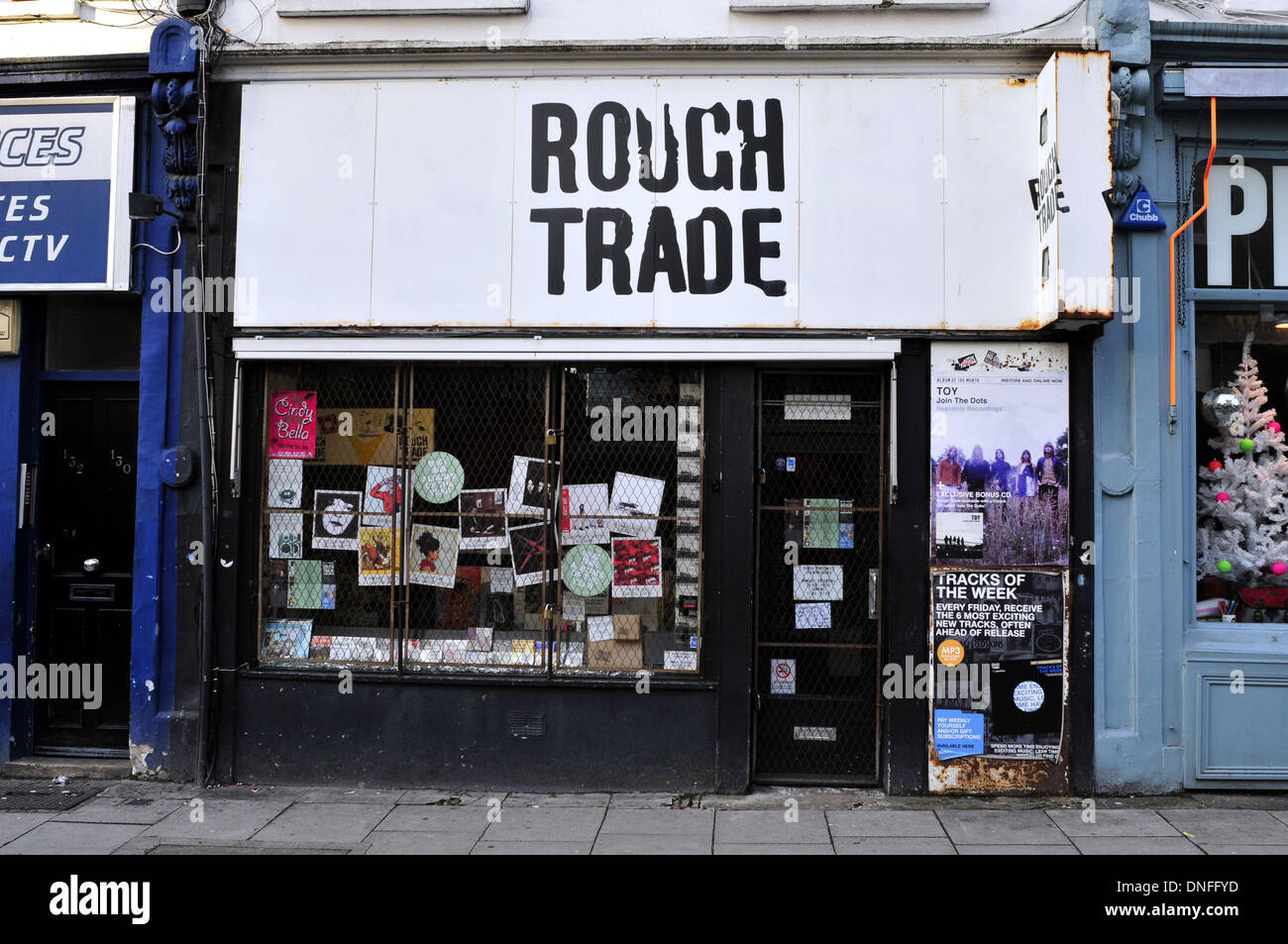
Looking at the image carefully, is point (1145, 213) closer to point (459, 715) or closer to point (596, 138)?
point (596, 138)

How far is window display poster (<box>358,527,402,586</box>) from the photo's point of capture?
7.49m

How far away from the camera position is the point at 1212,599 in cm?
738

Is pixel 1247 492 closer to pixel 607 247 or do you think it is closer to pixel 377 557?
pixel 607 247

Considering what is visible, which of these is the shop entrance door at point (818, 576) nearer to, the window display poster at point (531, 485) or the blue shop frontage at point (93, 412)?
the window display poster at point (531, 485)

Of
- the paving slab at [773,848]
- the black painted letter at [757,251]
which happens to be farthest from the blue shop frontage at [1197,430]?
the black painted letter at [757,251]

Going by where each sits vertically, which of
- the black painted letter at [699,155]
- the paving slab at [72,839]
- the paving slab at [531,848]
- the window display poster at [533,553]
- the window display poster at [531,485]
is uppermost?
the black painted letter at [699,155]

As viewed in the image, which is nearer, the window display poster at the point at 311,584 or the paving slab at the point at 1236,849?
the paving slab at the point at 1236,849

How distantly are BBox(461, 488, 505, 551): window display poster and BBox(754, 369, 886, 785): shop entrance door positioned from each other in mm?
1887

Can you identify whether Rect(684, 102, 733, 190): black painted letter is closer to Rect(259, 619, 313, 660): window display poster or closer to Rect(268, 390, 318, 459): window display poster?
Rect(268, 390, 318, 459): window display poster

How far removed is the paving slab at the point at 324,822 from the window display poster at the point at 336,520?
1.84 m

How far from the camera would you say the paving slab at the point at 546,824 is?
6324 mm

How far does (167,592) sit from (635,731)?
359 cm

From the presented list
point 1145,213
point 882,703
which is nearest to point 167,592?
point 882,703

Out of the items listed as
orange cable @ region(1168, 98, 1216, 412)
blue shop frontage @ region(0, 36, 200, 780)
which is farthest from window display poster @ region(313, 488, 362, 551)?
orange cable @ region(1168, 98, 1216, 412)
